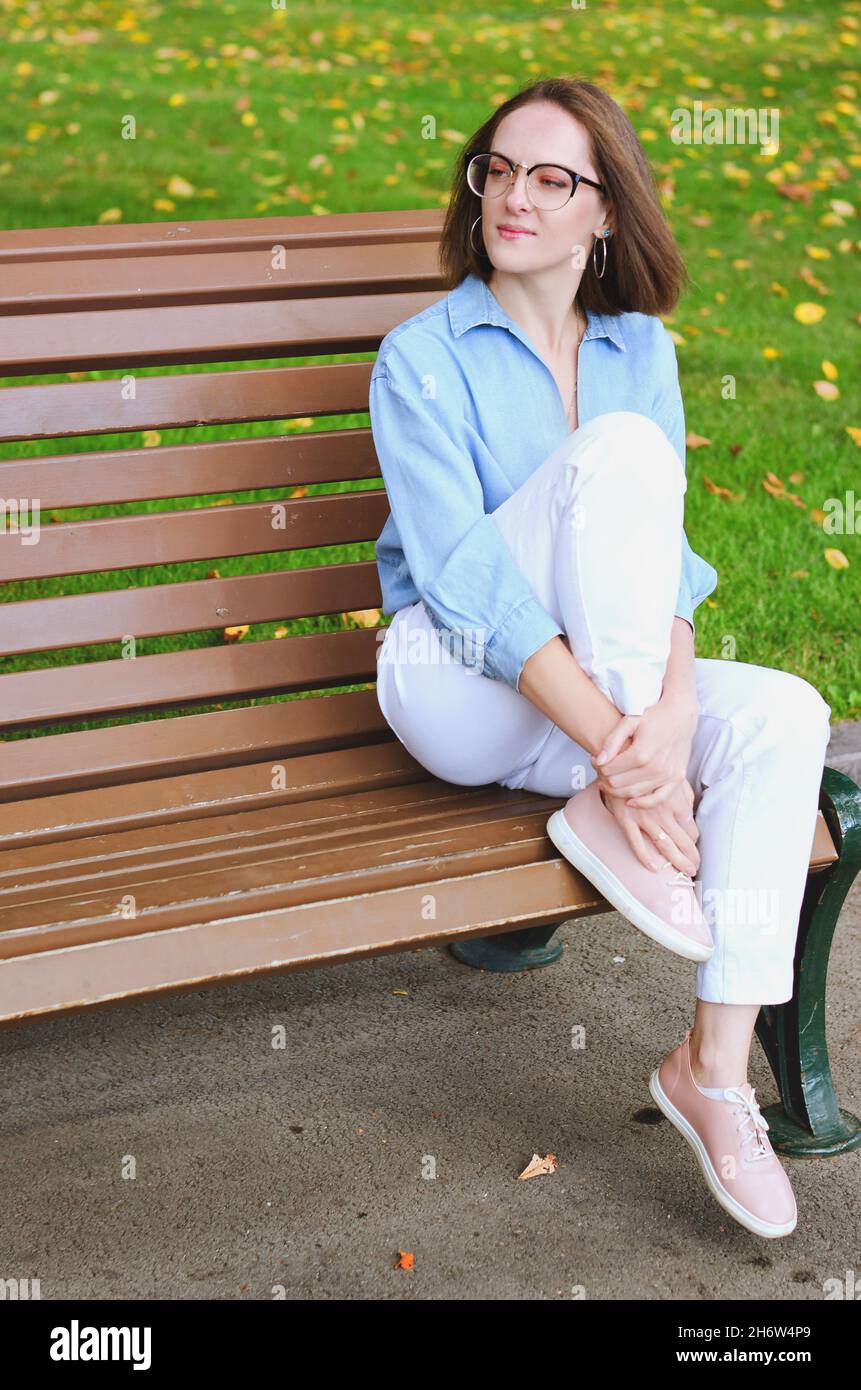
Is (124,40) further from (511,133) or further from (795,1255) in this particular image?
A: (795,1255)

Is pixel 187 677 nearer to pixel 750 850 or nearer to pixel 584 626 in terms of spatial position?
pixel 584 626

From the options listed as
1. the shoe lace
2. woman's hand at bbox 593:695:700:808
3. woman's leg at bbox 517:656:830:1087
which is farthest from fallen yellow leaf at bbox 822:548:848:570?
the shoe lace

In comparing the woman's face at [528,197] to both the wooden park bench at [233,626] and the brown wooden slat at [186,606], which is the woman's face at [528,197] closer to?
the wooden park bench at [233,626]

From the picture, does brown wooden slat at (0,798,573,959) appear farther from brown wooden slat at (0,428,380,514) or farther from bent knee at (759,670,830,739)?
brown wooden slat at (0,428,380,514)

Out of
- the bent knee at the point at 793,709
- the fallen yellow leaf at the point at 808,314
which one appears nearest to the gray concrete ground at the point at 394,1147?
the bent knee at the point at 793,709

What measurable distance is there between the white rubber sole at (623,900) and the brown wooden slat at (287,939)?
3cm

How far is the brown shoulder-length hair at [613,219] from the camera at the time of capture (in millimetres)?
2656

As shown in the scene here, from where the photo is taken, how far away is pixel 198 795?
2.67 meters

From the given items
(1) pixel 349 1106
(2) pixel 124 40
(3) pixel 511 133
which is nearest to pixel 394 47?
→ (2) pixel 124 40

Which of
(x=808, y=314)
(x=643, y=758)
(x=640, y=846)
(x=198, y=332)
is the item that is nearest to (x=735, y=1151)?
(x=640, y=846)

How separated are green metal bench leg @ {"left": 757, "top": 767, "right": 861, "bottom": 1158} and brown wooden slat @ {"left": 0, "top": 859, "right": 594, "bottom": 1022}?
1.48 feet

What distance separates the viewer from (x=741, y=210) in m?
7.81

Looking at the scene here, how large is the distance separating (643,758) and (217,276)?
3.99 ft

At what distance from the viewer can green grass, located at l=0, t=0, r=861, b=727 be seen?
4562 mm
